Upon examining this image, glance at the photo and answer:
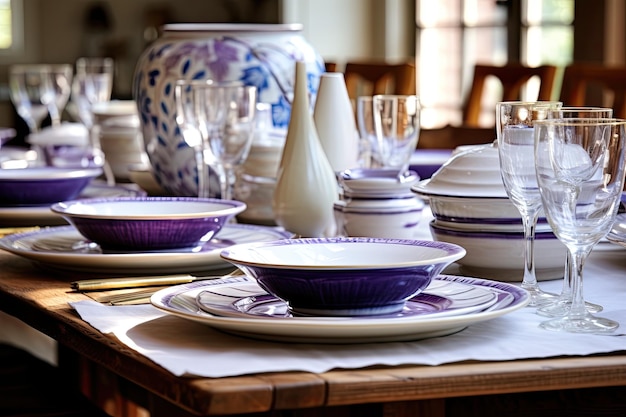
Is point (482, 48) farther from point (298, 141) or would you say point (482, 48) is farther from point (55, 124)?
point (298, 141)

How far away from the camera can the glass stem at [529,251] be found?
0.91 meters

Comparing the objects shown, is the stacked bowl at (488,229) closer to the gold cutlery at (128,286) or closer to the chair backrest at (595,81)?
the gold cutlery at (128,286)

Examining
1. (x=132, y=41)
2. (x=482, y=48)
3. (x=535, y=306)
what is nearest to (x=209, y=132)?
(x=535, y=306)

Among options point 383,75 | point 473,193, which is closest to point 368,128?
point 473,193

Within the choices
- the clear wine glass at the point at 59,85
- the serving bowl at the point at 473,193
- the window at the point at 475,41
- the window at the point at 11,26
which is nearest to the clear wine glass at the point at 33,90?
the clear wine glass at the point at 59,85

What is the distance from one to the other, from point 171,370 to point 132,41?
25.2ft

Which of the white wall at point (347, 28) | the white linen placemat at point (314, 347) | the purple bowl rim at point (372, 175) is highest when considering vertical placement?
the white wall at point (347, 28)

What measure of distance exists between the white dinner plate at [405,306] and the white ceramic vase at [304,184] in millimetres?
354

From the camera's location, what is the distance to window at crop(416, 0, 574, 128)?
4.51 metres

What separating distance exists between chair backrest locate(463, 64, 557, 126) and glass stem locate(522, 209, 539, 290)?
1.33 meters

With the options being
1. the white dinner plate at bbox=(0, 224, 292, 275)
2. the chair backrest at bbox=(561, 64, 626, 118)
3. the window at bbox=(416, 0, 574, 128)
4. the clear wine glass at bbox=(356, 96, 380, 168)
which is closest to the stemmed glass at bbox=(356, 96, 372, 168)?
the clear wine glass at bbox=(356, 96, 380, 168)

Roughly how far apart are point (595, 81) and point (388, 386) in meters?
1.57

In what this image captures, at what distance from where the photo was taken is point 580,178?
29.5 inches

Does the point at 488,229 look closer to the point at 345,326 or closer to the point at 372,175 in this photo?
the point at 372,175
